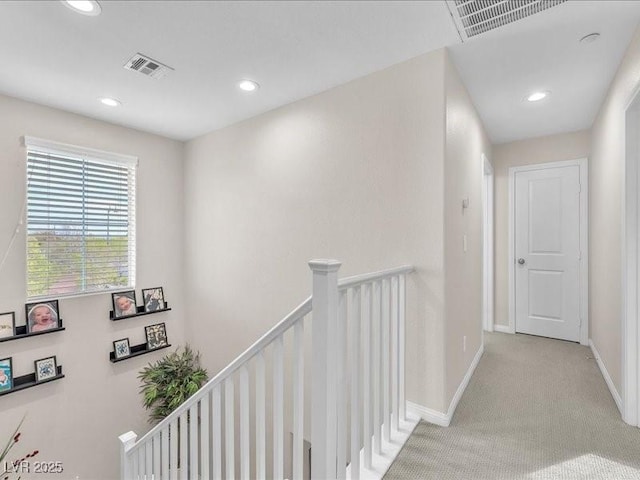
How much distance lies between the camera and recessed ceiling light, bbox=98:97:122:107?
8.95 feet

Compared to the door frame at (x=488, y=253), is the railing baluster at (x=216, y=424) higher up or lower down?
lower down

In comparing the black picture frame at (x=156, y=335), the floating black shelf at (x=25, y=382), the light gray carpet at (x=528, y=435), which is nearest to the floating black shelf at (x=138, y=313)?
the black picture frame at (x=156, y=335)

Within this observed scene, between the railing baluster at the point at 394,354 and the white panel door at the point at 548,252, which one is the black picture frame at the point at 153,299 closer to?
the railing baluster at the point at 394,354

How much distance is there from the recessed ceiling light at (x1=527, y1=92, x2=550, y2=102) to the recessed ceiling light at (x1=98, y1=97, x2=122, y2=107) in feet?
11.5

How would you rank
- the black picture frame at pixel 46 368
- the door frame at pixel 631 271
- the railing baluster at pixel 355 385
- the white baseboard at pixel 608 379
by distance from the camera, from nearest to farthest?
the railing baluster at pixel 355 385
the door frame at pixel 631 271
the white baseboard at pixel 608 379
the black picture frame at pixel 46 368

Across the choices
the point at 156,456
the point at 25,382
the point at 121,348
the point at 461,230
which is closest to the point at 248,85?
the point at 461,230

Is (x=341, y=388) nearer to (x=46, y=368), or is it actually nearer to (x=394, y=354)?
(x=394, y=354)

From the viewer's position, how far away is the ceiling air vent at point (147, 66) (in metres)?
2.13

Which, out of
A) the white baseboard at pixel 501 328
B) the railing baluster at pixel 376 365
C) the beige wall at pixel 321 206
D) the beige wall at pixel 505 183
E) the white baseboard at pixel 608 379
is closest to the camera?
the railing baluster at pixel 376 365

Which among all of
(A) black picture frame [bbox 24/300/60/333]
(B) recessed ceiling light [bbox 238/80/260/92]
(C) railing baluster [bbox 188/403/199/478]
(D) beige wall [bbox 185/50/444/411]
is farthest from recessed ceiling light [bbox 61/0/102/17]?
(A) black picture frame [bbox 24/300/60/333]

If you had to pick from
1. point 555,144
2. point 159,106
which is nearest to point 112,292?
point 159,106

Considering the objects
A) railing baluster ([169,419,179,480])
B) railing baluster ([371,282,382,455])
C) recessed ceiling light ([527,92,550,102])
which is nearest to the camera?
railing baluster ([371,282,382,455])

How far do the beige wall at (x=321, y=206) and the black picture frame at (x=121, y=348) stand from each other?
0.69 metres

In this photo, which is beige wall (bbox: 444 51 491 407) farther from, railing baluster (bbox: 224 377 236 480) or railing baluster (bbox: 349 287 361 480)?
railing baluster (bbox: 224 377 236 480)
